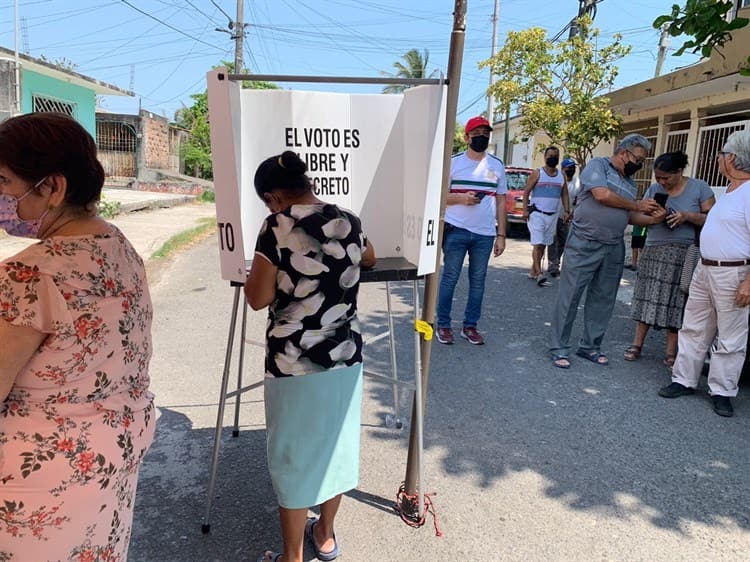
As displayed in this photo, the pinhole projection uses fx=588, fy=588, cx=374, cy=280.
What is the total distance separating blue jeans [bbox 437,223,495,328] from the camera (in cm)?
519

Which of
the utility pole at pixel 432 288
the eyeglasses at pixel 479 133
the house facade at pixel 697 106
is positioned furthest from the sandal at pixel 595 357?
the house facade at pixel 697 106

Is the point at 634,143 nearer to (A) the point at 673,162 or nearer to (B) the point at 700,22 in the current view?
(A) the point at 673,162

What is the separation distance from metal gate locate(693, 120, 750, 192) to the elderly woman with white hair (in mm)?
8319

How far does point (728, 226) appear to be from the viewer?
389 cm

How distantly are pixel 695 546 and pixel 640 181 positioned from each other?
1488 cm

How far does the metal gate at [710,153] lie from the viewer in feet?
38.0

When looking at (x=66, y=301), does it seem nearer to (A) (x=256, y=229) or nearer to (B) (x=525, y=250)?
(A) (x=256, y=229)

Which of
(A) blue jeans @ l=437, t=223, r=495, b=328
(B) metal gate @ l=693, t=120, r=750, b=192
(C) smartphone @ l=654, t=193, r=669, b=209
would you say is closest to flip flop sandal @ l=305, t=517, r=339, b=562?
(A) blue jeans @ l=437, t=223, r=495, b=328

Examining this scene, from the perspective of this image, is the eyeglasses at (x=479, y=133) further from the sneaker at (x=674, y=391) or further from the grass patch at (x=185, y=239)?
the grass patch at (x=185, y=239)

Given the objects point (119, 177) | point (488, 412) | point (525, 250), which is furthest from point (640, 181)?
point (119, 177)

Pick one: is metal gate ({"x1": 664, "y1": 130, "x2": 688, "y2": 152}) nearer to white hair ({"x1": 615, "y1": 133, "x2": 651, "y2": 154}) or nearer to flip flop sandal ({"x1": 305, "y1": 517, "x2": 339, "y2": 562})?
white hair ({"x1": 615, "y1": 133, "x2": 651, "y2": 154})

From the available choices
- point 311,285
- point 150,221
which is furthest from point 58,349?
point 150,221

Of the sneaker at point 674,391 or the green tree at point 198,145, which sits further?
the green tree at point 198,145

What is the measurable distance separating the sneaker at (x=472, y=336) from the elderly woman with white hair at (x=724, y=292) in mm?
1626
